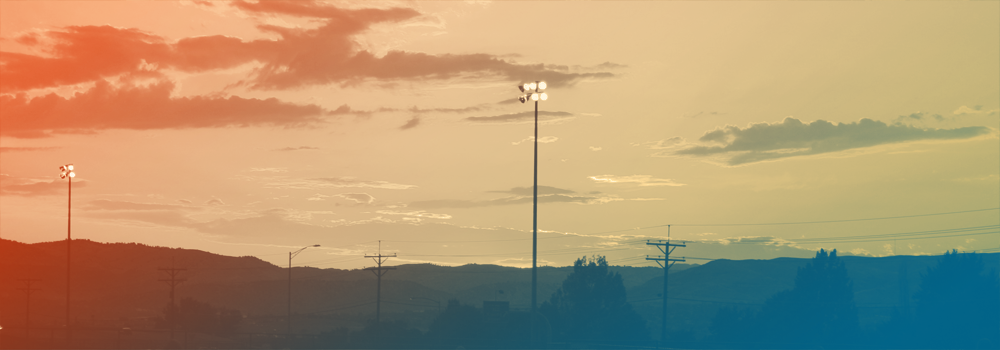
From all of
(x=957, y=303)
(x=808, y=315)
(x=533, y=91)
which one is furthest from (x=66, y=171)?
(x=957, y=303)

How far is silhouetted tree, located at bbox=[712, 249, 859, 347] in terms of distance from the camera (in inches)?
3986

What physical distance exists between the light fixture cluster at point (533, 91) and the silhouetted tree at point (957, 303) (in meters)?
68.0

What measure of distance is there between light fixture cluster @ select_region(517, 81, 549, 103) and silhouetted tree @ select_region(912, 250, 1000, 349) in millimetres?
67968

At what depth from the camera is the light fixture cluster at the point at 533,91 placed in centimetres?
4062

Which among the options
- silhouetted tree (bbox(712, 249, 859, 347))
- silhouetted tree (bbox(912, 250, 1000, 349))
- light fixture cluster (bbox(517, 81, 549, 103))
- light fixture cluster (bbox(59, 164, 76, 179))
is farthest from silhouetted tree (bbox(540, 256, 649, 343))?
light fixture cluster (bbox(517, 81, 549, 103))

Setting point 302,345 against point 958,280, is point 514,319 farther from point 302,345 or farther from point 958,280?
point 958,280

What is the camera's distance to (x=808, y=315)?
10444 centimetres

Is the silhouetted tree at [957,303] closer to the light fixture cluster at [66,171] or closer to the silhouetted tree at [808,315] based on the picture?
the silhouetted tree at [808,315]

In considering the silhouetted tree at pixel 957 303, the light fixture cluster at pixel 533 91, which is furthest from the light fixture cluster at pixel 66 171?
the silhouetted tree at pixel 957 303

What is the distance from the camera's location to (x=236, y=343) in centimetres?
7919

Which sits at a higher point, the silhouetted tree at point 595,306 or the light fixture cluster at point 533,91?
the light fixture cluster at point 533,91

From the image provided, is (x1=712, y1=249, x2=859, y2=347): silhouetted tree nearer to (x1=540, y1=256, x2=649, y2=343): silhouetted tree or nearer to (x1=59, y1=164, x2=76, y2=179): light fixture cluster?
(x1=540, y1=256, x2=649, y2=343): silhouetted tree

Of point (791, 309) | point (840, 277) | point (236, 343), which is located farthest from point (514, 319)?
point (840, 277)

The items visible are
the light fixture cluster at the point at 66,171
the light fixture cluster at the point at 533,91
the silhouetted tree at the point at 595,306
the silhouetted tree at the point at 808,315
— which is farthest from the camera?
the silhouetted tree at the point at 595,306
